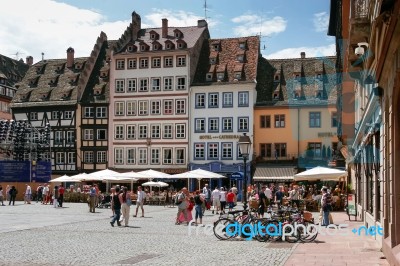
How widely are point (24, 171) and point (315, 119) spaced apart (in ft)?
83.4

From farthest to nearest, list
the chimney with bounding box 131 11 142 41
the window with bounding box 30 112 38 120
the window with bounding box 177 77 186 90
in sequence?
the chimney with bounding box 131 11 142 41 → the window with bounding box 30 112 38 120 → the window with bounding box 177 77 186 90

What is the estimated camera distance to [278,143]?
182 feet

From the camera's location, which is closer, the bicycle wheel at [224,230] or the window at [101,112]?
the bicycle wheel at [224,230]

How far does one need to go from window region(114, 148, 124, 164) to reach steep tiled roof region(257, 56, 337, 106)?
14.6m

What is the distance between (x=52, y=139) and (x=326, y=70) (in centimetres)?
2847

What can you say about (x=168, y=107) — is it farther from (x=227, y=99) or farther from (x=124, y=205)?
(x=124, y=205)

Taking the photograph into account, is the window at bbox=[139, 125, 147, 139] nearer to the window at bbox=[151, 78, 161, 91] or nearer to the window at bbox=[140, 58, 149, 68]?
the window at bbox=[151, 78, 161, 91]

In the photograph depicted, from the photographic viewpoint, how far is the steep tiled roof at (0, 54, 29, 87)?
80969 millimetres

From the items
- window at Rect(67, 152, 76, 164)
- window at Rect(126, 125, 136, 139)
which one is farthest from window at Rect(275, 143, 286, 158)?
window at Rect(67, 152, 76, 164)

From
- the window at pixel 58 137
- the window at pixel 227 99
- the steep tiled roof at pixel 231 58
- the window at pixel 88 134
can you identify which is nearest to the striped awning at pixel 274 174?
the window at pixel 227 99

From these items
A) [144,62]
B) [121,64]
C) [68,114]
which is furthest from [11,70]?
[144,62]

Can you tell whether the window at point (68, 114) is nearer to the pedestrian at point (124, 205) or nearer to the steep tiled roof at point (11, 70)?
the steep tiled roof at point (11, 70)

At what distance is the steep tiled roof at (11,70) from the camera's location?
80969 millimetres

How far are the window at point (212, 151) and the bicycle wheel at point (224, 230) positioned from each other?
3772 cm
